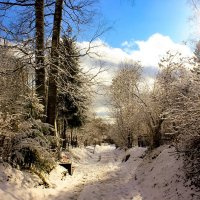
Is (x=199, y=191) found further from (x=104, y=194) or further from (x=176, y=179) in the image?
(x=104, y=194)

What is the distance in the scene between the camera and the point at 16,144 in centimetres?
A: 993

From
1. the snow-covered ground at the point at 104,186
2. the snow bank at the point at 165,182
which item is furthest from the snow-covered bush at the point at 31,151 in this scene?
the snow bank at the point at 165,182

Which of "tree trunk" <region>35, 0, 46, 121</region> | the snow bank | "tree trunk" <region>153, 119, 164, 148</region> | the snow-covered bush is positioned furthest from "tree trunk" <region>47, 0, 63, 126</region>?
"tree trunk" <region>153, 119, 164, 148</region>

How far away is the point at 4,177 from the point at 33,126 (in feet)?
9.36

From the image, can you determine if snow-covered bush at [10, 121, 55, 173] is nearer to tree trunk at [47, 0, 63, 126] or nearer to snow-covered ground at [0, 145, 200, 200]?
snow-covered ground at [0, 145, 200, 200]

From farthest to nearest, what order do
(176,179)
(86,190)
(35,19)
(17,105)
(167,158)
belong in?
(35,19)
(167,158)
(17,105)
(86,190)
(176,179)

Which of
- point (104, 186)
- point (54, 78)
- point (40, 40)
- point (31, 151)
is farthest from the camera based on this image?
point (54, 78)

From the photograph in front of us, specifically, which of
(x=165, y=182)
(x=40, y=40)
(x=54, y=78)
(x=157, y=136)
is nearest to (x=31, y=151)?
(x=165, y=182)

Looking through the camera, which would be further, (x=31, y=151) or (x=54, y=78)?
(x=54, y=78)

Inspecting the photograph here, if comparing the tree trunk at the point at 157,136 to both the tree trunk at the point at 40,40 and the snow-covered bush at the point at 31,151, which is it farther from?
the snow-covered bush at the point at 31,151

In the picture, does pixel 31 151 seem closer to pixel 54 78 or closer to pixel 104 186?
pixel 104 186

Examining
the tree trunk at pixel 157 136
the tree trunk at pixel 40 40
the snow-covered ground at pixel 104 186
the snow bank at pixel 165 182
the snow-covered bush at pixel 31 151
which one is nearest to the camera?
the snow-covered ground at pixel 104 186

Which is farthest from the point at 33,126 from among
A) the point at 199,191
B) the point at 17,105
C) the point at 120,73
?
the point at 120,73

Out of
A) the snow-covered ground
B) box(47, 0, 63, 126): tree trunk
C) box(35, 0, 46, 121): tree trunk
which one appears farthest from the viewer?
box(47, 0, 63, 126): tree trunk
